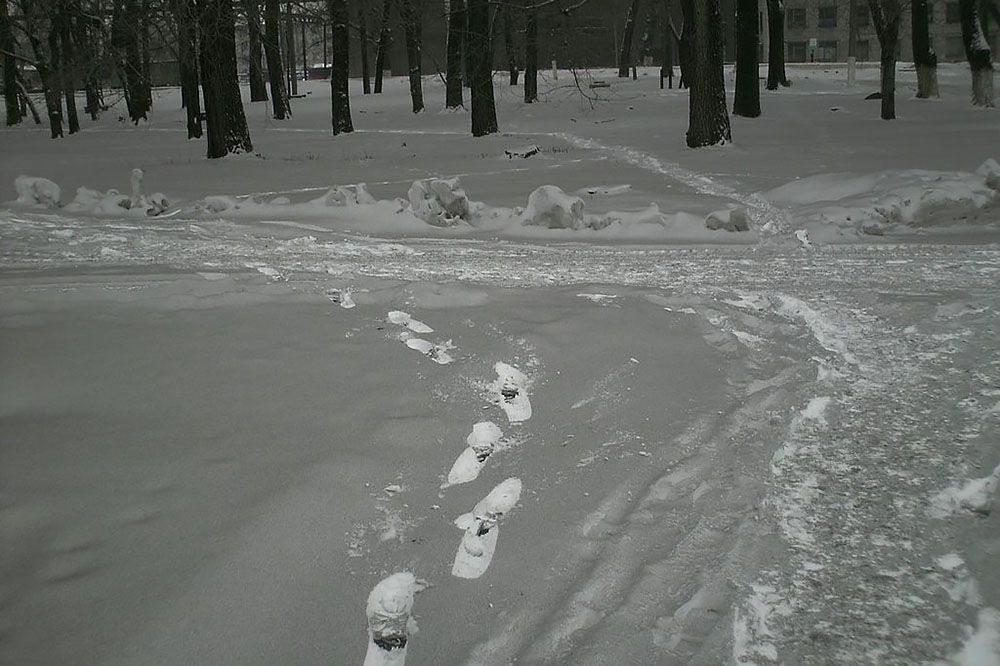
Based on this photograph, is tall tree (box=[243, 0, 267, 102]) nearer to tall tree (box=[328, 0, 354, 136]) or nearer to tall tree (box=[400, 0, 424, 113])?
tall tree (box=[328, 0, 354, 136])

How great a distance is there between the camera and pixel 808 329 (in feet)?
15.9

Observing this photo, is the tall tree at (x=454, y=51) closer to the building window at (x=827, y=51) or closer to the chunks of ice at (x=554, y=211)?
the chunks of ice at (x=554, y=211)

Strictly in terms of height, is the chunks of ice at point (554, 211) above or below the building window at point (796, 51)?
below

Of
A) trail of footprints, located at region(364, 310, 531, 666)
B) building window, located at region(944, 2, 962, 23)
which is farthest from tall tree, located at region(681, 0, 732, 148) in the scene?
building window, located at region(944, 2, 962, 23)

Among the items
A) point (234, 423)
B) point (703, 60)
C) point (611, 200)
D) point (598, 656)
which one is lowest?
point (598, 656)

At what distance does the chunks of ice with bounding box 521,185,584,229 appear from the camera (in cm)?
833

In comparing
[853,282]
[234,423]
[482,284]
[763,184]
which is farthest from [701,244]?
[234,423]

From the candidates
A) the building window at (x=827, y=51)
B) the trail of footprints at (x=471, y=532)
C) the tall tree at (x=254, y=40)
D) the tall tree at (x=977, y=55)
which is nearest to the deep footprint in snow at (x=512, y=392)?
the trail of footprints at (x=471, y=532)

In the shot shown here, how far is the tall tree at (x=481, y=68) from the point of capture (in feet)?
56.6

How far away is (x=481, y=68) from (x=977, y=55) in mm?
12037

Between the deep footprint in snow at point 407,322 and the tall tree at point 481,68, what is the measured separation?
39.0 feet

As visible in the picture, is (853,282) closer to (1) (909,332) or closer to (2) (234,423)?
(1) (909,332)

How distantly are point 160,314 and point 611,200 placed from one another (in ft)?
18.5

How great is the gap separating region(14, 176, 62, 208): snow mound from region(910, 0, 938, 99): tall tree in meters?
19.2
